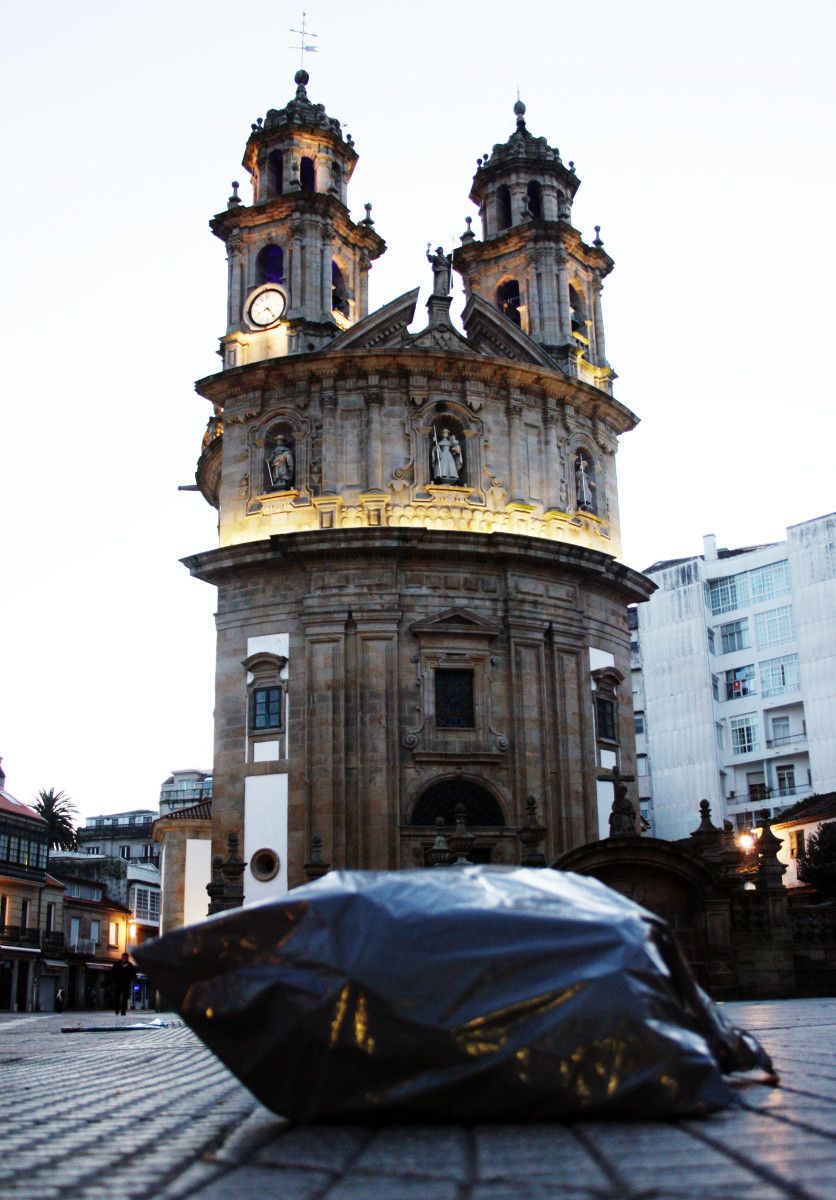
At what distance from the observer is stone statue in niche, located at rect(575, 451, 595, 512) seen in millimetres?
35972

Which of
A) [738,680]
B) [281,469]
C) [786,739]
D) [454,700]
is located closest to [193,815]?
[281,469]

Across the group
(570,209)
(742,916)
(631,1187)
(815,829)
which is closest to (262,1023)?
(631,1187)

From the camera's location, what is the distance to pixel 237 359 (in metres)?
37.1

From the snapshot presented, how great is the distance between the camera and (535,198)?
41.2 m

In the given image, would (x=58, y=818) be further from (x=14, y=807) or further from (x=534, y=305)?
(x=534, y=305)

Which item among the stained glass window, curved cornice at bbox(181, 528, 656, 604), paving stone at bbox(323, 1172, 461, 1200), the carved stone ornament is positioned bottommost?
paving stone at bbox(323, 1172, 461, 1200)

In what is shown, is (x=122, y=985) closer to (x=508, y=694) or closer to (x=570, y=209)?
(x=508, y=694)

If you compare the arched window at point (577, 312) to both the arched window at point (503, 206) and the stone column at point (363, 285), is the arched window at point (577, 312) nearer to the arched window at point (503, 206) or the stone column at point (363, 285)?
the arched window at point (503, 206)

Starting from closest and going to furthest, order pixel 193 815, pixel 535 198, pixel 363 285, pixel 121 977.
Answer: pixel 121 977
pixel 363 285
pixel 535 198
pixel 193 815

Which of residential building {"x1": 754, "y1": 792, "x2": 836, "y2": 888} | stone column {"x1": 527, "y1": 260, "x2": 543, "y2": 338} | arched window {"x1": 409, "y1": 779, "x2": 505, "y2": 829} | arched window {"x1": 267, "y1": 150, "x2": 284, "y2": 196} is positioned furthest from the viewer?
residential building {"x1": 754, "y1": 792, "x2": 836, "y2": 888}

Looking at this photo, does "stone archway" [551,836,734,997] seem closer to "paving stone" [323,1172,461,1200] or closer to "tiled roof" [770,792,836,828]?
"paving stone" [323,1172,461,1200]

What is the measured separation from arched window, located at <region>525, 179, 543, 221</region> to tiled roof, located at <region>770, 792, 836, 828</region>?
23583 mm

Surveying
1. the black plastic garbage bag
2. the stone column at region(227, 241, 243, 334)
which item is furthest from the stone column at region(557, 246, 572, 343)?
the black plastic garbage bag

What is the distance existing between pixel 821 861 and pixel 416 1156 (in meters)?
41.4
